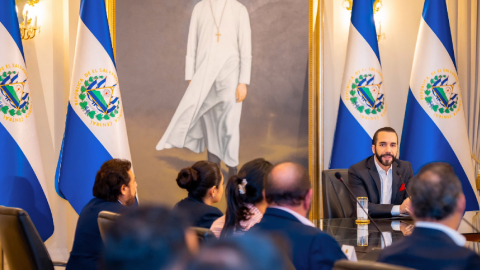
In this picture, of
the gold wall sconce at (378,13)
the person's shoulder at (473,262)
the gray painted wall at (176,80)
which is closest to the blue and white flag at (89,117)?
the gray painted wall at (176,80)

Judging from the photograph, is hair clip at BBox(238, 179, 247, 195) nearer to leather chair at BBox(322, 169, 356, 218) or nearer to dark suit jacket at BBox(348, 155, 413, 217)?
dark suit jacket at BBox(348, 155, 413, 217)

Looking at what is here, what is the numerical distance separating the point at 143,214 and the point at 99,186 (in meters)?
1.91

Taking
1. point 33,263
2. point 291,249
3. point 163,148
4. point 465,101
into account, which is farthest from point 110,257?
point 465,101

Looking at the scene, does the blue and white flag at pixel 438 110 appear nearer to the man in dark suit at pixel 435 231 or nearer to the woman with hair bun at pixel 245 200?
the woman with hair bun at pixel 245 200

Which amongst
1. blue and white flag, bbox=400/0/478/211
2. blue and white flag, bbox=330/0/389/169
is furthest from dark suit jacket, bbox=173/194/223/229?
blue and white flag, bbox=400/0/478/211

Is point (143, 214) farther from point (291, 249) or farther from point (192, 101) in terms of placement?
point (192, 101)

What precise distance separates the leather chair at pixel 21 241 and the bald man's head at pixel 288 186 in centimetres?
119

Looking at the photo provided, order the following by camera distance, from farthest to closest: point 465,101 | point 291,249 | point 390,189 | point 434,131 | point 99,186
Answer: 1. point 465,101
2. point 434,131
3. point 390,189
4. point 99,186
5. point 291,249

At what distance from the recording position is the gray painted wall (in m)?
4.70

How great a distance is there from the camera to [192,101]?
473 centimetres

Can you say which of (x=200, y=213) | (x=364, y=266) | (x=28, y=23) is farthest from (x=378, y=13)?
(x=364, y=266)

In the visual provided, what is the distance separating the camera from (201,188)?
113 inches

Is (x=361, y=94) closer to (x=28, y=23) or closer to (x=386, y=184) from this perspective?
(x=386, y=184)

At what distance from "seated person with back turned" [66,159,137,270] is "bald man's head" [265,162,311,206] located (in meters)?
0.95
